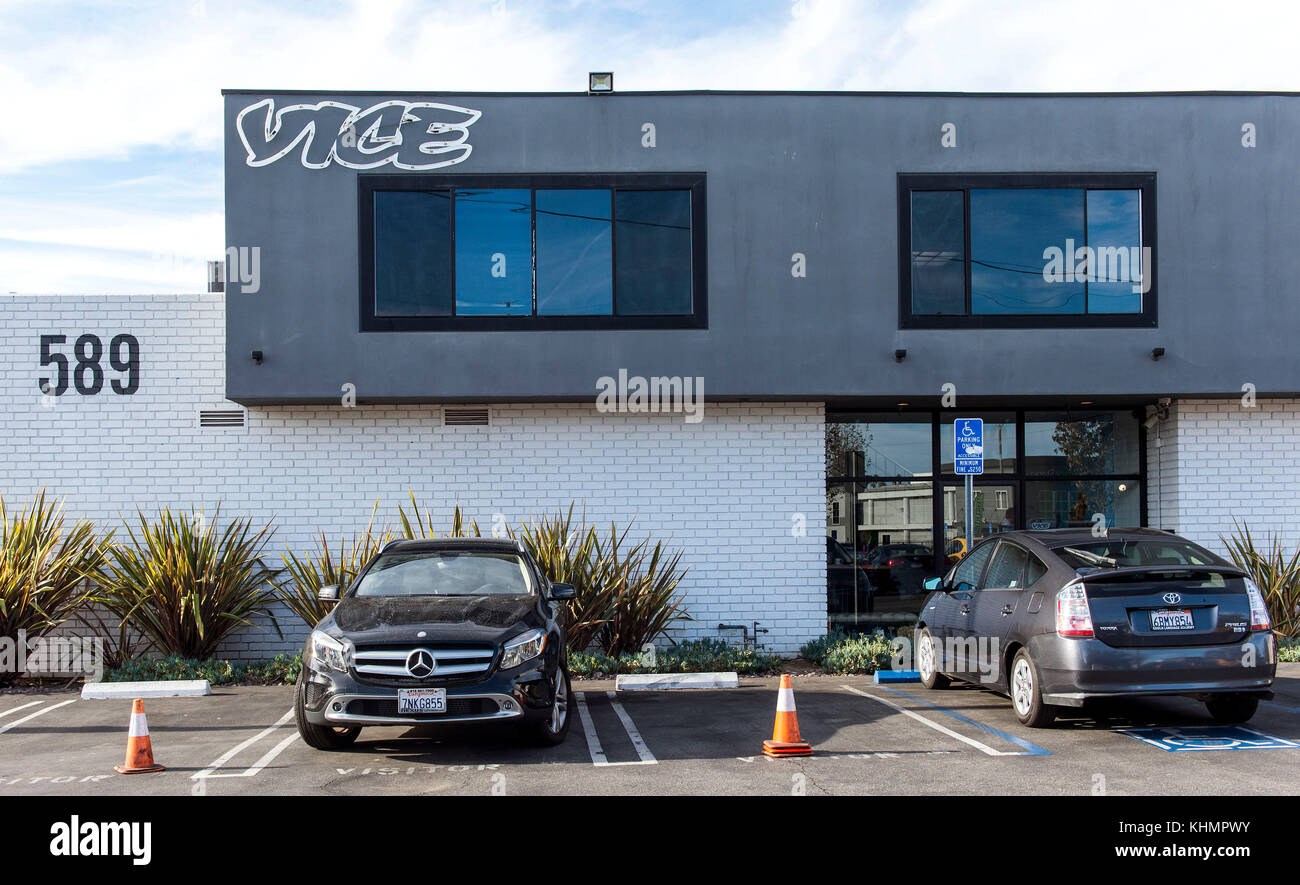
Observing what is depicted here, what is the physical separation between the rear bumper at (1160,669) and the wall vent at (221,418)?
31.7 ft

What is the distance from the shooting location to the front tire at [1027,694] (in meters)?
8.80

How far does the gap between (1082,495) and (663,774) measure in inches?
363

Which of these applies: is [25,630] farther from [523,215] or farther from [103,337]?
[523,215]

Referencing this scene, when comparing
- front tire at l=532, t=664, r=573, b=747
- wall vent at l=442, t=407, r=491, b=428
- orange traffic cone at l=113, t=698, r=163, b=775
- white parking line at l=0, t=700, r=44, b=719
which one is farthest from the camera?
wall vent at l=442, t=407, r=491, b=428

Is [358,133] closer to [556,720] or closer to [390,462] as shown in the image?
[390,462]

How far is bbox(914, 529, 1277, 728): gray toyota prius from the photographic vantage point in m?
8.34

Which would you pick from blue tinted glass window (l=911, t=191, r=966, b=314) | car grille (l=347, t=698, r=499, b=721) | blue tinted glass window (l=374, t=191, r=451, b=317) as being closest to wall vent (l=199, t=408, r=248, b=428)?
blue tinted glass window (l=374, t=191, r=451, b=317)

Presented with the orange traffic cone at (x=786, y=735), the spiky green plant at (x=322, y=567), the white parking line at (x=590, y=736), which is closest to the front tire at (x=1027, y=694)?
the orange traffic cone at (x=786, y=735)

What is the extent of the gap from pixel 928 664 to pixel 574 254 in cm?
610

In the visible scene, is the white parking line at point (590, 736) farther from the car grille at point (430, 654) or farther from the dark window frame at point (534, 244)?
the dark window frame at point (534, 244)

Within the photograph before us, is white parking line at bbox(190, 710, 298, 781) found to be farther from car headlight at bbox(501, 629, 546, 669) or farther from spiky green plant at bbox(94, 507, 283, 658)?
spiky green plant at bbox(94, 507, 283, 658)

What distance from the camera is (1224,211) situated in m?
13.8

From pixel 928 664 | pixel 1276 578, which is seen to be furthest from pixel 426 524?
pixel 1276 578
